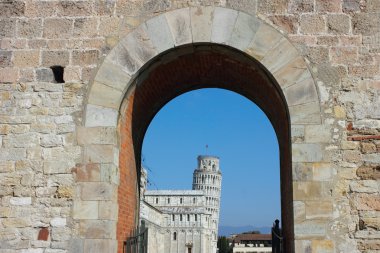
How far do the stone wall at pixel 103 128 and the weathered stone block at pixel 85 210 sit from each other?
0.05ft

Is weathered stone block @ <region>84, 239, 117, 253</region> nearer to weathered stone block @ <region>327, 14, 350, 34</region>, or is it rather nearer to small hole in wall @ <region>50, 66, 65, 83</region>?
small hole in wall @ <region>50, 66, 65, 83</region>

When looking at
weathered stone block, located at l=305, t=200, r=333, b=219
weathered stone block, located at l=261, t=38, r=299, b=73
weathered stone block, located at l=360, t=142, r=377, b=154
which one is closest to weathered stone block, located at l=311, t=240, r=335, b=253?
weathered stone block, located at l=305, t=200, r=333, b=219

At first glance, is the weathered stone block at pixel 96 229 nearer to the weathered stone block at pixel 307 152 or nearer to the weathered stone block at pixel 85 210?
the weathered stone block at pixel 85 210

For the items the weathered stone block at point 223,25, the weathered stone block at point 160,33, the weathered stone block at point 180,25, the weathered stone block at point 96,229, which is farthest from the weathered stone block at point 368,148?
the weathered stone block at point 96,229

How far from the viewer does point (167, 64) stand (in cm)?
777

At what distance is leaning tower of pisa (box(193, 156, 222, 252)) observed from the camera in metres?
100

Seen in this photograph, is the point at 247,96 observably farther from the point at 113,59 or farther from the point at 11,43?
the point at 11,43

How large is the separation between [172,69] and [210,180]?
9525 centimetres

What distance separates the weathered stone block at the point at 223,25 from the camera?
23.5 ft

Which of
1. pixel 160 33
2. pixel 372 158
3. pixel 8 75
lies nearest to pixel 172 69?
pixel 160 33

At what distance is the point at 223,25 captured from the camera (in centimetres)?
718

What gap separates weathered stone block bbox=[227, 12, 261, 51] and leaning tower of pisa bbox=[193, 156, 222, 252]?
92.4 meters

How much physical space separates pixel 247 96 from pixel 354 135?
2.94m

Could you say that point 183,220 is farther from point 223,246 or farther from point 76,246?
point 76,246
